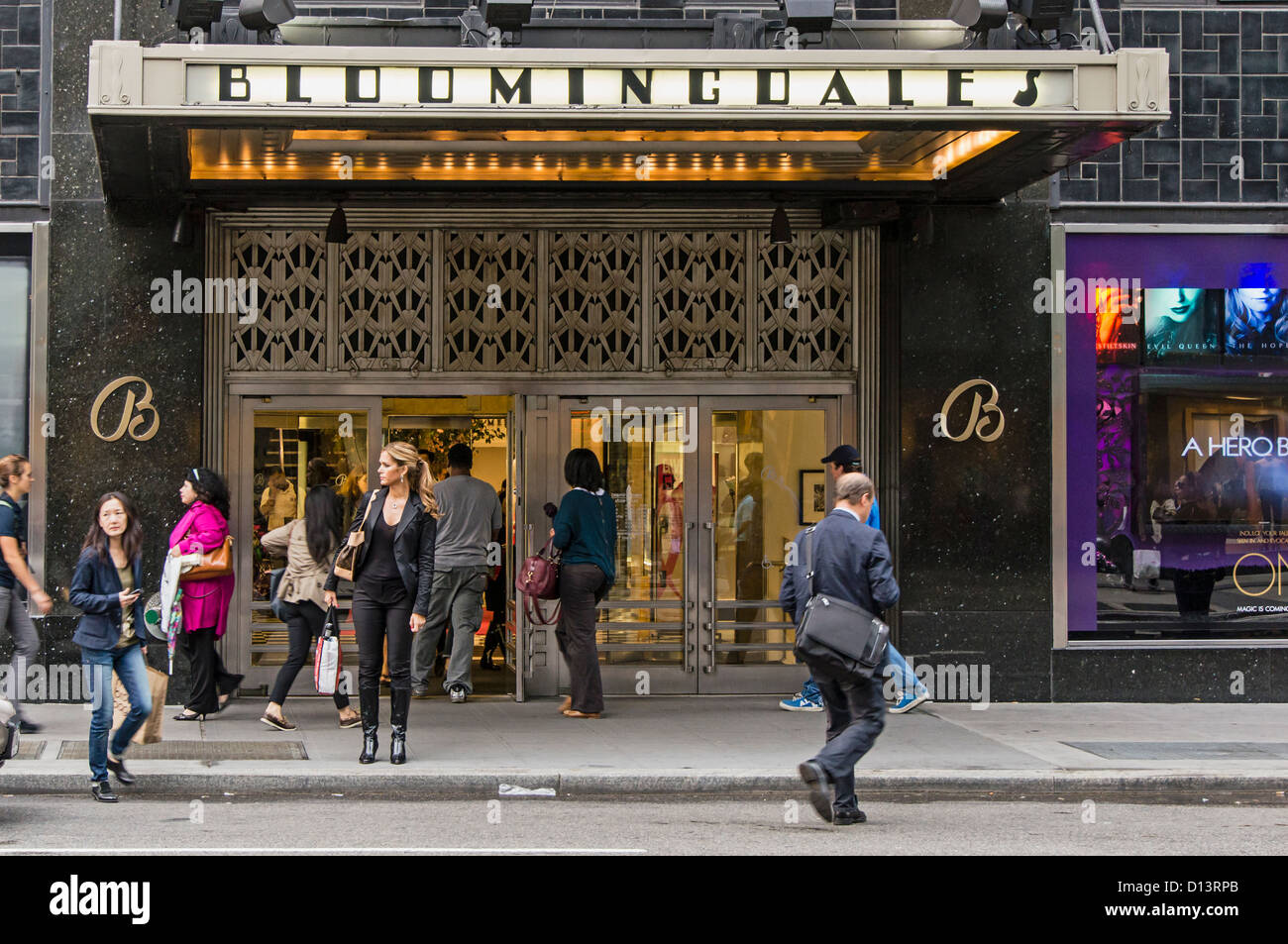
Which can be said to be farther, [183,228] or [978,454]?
[978,454]

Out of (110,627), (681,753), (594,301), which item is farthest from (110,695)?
(594,301)

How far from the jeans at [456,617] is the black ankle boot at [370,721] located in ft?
8.83

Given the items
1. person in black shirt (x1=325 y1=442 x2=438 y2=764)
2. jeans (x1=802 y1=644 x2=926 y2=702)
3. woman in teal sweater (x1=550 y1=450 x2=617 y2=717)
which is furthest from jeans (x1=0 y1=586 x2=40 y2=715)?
jeans (x1=802 y1=644 x2=926 y2=702)

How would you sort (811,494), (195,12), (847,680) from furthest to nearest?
(811,494), (195,12), (847,680)

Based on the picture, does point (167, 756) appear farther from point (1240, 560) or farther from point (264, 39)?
point (1240, 560)

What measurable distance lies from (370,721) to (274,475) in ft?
11.6

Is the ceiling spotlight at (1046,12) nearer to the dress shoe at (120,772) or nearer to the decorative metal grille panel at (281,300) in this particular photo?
the decorative metal grille panel at (281,300)

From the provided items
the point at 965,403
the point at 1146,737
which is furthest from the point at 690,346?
the point at 1146,737

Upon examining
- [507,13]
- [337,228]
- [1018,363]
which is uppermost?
[507,13]

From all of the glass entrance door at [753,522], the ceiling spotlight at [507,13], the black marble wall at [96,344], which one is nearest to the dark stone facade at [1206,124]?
the glass entrance door at [753,522]

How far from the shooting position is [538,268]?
39.2 ft

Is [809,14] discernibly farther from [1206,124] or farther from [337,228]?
[1206,124]

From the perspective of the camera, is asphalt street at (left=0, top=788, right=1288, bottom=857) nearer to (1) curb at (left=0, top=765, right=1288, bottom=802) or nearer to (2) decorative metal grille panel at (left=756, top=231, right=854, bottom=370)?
(1) curb at (left=0, top=765, right=1288, bottom=802)

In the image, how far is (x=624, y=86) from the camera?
8969 millimetres
